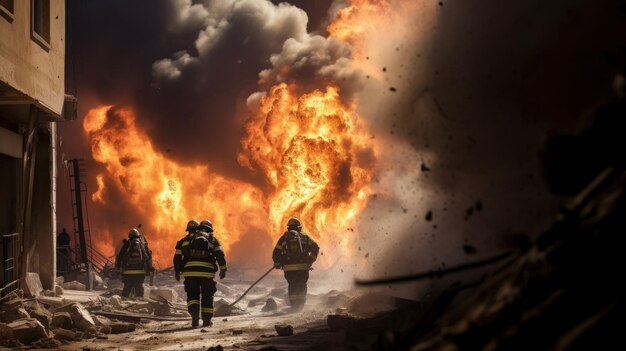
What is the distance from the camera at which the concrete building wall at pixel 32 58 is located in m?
10.1

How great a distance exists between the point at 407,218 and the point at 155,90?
75.6ft

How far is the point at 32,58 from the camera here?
11414 millimetres

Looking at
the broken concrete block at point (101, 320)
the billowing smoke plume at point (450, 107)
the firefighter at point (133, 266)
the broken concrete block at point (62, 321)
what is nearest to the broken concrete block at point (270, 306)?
the billowing smoke plume at point (450, 107)

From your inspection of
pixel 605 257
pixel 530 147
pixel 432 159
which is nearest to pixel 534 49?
pixel 530 147

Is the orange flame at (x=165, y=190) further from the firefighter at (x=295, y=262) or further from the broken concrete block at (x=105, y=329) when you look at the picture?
the broken concrete block at (x=105, y=329)

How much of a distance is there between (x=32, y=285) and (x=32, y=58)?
4870 millimetres

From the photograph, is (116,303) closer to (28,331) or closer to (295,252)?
(295,252)

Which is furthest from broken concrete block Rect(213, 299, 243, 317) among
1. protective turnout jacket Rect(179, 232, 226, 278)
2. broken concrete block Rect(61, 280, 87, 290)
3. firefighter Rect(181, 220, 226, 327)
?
broken concrete block Rect(61, 280, 87, 290)

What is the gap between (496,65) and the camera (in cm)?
887

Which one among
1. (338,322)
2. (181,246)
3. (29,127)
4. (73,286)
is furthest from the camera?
(73,286)

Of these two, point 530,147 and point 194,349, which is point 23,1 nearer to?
point 194,349

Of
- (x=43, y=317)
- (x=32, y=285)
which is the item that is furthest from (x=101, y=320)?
(x=32, y=285)

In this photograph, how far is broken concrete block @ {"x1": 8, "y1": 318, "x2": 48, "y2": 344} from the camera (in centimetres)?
823

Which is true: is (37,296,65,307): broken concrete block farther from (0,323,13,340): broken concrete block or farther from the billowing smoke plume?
the billowing smoke plume
